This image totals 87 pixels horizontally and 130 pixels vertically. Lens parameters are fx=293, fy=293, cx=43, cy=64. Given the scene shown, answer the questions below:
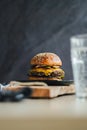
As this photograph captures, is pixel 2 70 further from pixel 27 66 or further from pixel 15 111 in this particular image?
pixel 15 111

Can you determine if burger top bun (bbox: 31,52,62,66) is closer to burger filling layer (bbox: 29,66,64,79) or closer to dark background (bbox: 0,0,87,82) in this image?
burger filling layer (bbox: 29,66,64,79)

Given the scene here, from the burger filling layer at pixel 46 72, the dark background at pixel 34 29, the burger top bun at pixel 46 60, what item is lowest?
the burger filling layer at pixel 46 72

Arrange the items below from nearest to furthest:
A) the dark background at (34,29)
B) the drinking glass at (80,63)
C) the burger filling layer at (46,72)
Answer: the drinking glass at (80,63) < the burger filling layer at (46,72) < the dark background at (34,29)

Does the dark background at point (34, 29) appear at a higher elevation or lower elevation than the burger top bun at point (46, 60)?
higher

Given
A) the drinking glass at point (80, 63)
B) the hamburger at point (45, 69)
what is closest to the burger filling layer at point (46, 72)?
the hamburger at point (45, 69)

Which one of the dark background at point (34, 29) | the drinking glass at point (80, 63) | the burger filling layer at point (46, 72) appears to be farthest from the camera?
the dark background at point (34, 29)

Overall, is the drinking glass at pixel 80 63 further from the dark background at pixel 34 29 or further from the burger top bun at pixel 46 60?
the dark background at pixel 34 29

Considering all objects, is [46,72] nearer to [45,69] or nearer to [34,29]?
[45,69]

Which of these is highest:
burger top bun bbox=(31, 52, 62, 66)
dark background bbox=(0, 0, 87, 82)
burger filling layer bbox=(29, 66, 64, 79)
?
dark background bbox=(0, 0, 87, 82)

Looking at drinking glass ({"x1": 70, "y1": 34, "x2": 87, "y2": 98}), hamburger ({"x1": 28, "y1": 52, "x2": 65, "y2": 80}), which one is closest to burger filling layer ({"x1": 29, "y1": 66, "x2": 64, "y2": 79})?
hamburger ({"x1": 28, "y1": 52, "x2": 65, "y2": 80})
